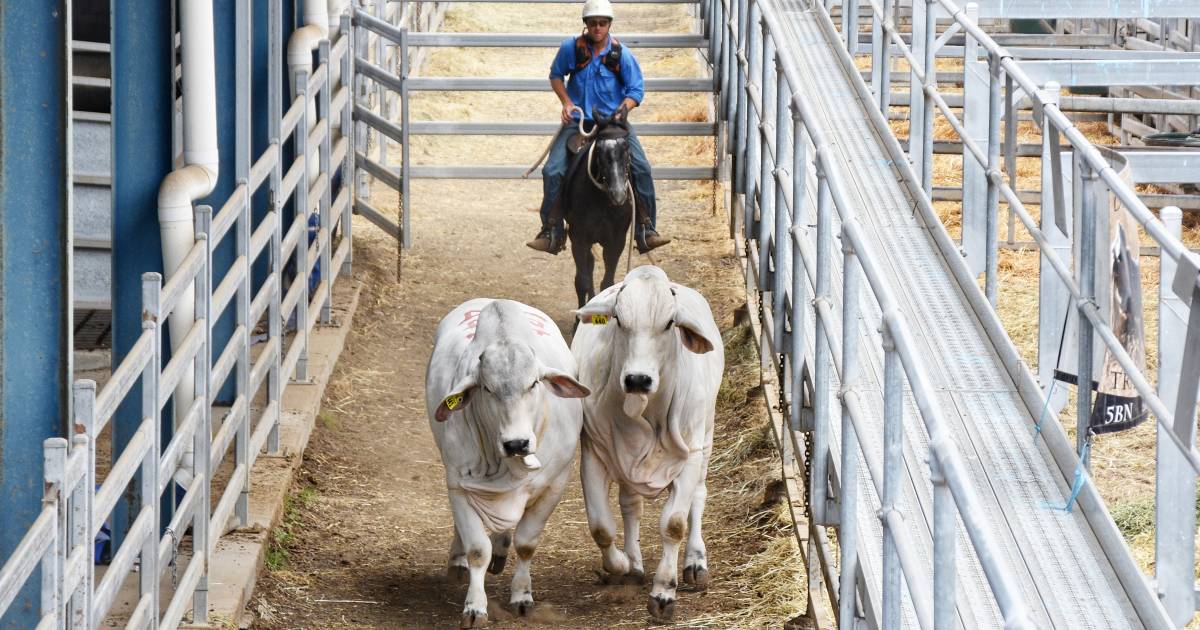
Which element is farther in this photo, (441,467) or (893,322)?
(441,467)

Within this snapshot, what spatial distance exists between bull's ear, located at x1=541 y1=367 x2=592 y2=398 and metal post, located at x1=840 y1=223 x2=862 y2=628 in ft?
5.15

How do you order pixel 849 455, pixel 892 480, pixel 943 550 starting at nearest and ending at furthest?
pixel 943 550, pixel 892 480, pixel 849 455

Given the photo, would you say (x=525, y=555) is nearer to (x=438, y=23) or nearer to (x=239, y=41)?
(x=239, y=41)

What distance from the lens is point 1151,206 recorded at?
13.6 meters

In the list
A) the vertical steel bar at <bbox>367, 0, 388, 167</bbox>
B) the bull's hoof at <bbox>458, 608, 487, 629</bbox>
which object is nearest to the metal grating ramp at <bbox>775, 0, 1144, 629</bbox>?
the bull's hoof at <bbox>458, 608, 487, 629</bbox>

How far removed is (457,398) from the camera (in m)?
7.18

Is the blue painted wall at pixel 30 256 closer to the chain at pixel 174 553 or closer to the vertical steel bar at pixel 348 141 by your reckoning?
the chain at pixel 174 553

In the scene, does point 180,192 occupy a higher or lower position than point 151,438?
higher

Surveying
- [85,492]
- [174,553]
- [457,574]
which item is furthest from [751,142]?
[85,492]

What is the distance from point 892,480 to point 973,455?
5.76 feet

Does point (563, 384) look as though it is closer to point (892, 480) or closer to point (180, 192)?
point (180, 192)

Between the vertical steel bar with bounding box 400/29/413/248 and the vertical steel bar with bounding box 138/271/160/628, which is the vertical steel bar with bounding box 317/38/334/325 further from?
the vertical steel bar with bounding box 138/271/160/628

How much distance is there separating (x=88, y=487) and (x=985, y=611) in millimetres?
2714

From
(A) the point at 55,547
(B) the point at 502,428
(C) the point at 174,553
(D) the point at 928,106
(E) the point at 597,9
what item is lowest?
(C) the point at 174,553
